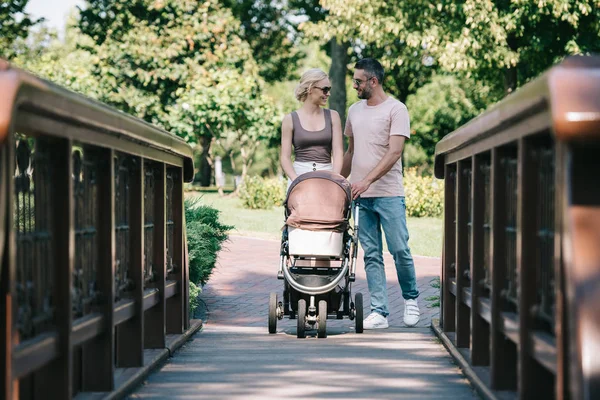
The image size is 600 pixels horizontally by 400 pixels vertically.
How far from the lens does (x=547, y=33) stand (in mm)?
23844

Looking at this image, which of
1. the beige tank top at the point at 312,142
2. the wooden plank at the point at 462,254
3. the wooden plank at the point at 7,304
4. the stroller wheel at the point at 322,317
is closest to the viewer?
the wooden plank at the point at 7,304

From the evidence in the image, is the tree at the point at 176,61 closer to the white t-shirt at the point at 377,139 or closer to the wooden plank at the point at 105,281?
the white t-shirt at the point at 377,139

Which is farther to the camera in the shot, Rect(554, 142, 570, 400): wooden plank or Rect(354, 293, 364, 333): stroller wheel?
Rect(354, 293, 364, 333): stroller wheel

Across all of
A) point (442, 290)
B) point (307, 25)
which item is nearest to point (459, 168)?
point (442, 290)

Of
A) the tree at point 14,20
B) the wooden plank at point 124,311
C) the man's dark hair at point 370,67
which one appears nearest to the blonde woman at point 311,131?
the man's dark hair at point 370,67

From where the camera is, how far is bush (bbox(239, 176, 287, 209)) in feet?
89.6

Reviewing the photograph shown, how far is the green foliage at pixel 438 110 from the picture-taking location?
50000 millimetres

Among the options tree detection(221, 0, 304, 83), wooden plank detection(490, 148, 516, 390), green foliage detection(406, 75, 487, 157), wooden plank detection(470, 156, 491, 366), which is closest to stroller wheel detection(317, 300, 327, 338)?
wooden plank detection(470, 156, 491, 366)

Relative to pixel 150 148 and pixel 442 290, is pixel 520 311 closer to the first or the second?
pixel 150 148

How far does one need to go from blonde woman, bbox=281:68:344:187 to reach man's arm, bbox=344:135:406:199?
0.30 m

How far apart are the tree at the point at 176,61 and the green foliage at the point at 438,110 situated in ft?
61.8

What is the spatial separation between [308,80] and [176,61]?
82.0ft

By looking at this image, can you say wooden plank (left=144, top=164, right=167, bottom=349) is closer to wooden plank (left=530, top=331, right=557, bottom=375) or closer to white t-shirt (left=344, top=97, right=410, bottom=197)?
white t-shirt (left=344, top=97, right=410, bottom=197)

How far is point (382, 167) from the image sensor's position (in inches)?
308
